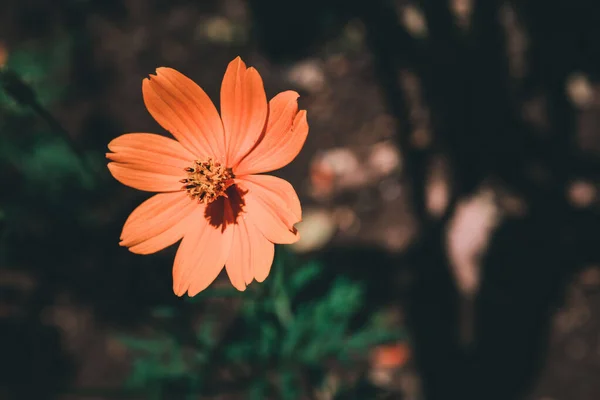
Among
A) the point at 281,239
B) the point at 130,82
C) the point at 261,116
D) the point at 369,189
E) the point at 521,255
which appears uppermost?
the point at 130,82

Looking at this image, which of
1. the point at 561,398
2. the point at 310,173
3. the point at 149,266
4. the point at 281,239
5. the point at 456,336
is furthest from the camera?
Answer: the point at 310,173

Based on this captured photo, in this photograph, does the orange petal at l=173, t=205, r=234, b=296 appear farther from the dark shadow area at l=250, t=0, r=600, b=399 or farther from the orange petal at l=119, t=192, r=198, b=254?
the dark shadow area at l=250, t=0, r=600, b=399

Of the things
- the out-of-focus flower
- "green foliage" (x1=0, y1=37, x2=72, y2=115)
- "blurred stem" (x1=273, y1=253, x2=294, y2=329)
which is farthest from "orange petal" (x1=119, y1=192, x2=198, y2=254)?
"green foliage" (x1=0, y1=37, x2=72, y2=115)

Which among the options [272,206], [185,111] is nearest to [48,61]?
[185,111]

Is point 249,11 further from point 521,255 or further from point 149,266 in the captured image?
point 521,255

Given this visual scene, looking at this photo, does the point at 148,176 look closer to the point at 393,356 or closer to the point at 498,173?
the point at 393,356

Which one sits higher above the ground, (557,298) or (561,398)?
(557,298)

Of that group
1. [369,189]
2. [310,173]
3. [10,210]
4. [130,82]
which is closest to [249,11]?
[130,82]
